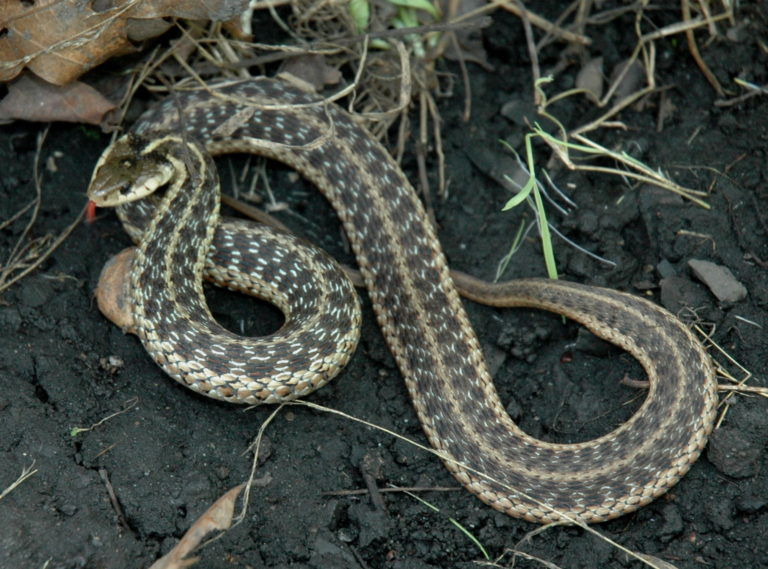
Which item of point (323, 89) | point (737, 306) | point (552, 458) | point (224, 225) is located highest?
point (323, 89)

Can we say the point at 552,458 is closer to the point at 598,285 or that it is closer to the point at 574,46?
the point at 598,285

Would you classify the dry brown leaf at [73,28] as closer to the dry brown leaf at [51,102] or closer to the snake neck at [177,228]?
the dry brown leaf at [51,102]

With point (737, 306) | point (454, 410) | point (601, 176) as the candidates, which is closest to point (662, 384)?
point (737, 306)

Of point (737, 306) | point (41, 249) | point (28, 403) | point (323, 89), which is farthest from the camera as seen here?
point (323, 89)

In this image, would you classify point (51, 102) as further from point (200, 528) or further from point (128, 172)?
point (200, 528)

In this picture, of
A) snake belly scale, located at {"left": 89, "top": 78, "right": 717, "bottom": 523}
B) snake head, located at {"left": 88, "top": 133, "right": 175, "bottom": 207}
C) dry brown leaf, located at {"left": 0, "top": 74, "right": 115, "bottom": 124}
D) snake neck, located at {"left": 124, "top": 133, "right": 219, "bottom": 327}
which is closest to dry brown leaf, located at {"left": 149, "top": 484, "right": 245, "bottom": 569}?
snake belly scale, located at {"left": 89, "top": 78, "right": 717, "bottom": 523}

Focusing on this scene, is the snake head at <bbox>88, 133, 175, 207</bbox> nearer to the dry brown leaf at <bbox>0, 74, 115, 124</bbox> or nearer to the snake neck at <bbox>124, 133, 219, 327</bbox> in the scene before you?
the snake neck at <bbox>124, 133, 219, 327</bbox>

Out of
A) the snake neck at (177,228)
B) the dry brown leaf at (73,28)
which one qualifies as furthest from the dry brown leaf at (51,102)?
the snake neck at (177,228)
